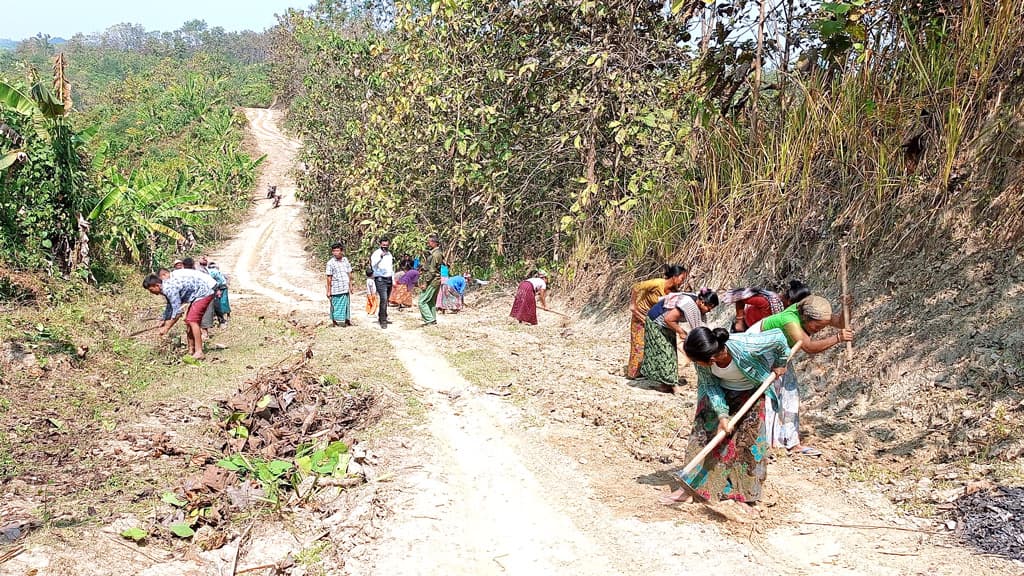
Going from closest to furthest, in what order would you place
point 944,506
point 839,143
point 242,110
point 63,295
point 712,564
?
point 712,564 → point 944,506 → point 839,143 → point 63,295 → point 242,110

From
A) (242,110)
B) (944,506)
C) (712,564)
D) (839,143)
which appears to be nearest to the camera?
(712,564)

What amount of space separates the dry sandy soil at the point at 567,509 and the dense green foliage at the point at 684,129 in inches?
92.5

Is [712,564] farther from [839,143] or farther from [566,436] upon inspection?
[839,143]

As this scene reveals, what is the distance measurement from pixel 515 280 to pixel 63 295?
8.41m

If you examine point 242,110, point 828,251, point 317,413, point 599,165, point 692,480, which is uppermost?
point 242,110

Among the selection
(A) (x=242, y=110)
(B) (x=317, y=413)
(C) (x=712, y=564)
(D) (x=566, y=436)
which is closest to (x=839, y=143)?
(D) (x=566, y=436)

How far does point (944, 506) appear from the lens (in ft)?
15.1

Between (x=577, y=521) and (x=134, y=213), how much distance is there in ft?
47.9

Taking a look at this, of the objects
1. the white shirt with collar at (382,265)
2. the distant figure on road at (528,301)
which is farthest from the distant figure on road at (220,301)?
the distant figure on road at (528,301)

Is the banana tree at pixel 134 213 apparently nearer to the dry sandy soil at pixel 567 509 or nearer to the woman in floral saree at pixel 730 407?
the dry sandy soil at pixel 567 509

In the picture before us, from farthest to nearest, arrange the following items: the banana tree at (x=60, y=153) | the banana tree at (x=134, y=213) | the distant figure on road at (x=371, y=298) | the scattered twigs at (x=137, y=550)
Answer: the banana tree at (x=134, y=213)
the distant figure on road at (x=371, y=298)
the banana tree at (x=60, y=153)
the scattered twigs at (x=137, y=550)

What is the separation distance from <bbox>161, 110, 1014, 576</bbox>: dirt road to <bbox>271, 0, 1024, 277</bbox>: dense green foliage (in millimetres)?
3208

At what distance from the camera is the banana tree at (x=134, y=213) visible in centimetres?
1514

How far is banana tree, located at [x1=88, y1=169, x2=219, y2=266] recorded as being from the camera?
1514cm
